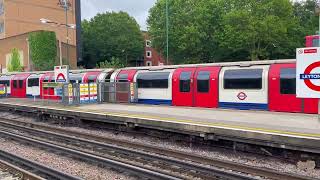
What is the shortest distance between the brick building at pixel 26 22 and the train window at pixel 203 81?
150ft

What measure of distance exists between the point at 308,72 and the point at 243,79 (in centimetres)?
562

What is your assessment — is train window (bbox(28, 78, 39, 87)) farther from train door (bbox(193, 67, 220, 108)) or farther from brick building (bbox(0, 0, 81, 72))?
brick building (bbox(0, 0, 81, 72))

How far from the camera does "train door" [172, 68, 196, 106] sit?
19375mm

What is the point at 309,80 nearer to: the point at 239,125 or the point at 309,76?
the point at 309,76

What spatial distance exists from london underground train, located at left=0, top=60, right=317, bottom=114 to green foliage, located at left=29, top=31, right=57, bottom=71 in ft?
136

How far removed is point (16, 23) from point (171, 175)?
2535 inches

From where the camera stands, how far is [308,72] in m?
11.6

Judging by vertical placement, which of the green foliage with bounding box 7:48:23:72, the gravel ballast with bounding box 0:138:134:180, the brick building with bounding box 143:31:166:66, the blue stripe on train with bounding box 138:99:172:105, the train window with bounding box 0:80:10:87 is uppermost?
the brick building with bounding box 143:31:166:66

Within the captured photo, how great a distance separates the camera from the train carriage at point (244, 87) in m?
16.6

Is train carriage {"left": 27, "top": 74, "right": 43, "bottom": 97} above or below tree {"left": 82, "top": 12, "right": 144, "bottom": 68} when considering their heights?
below

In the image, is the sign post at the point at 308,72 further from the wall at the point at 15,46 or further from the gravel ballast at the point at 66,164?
the wall at the point at 15,46

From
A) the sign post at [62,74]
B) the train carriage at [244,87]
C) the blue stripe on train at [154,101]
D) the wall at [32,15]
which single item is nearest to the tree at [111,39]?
the wall at [32,15]

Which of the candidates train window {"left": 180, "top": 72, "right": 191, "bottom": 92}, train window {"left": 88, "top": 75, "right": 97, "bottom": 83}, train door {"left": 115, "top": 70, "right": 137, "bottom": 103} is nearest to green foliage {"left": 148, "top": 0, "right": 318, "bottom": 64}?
train window {"left": 88, "top": 75, "right": 97, "bottom": 83}

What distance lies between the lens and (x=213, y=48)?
53719 mm
